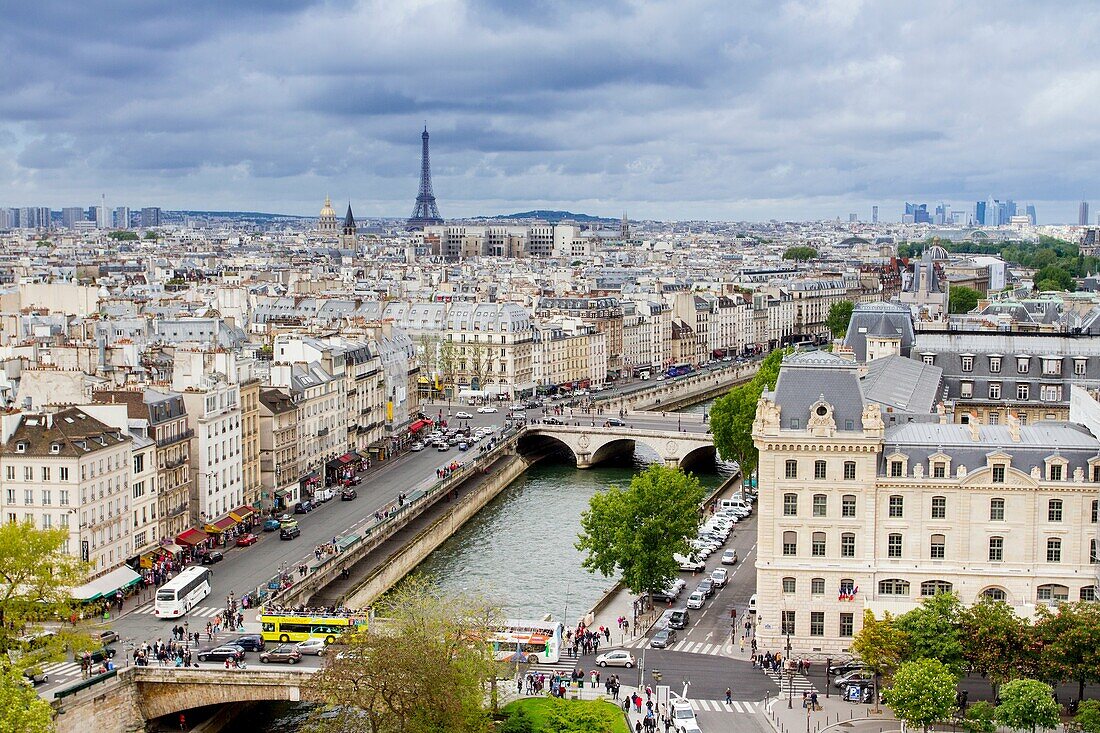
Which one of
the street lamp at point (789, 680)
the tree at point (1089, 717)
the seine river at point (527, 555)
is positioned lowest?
the seine river at point (527, 555)

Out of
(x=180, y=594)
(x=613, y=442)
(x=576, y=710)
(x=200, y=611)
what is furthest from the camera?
(x=613, y=442)

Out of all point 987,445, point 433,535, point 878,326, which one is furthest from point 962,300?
point 987,445

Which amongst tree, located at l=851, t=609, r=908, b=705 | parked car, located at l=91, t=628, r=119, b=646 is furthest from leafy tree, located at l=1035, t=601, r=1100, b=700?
parked car, located at l=91, t=628, r=119, b=646

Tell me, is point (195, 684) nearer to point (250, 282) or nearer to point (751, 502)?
point (751, 502)

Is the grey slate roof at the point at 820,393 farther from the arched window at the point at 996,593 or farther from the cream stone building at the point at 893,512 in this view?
the arched window at the point at 996,593

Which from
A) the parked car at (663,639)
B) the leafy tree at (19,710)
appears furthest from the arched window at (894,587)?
the leafy tree at (19,710)

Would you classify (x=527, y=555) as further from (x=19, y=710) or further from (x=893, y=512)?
(x=19, y=710)

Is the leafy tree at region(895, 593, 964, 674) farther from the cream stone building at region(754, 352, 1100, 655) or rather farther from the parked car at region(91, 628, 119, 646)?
the parked car at region(91, 628, 119, 646)
